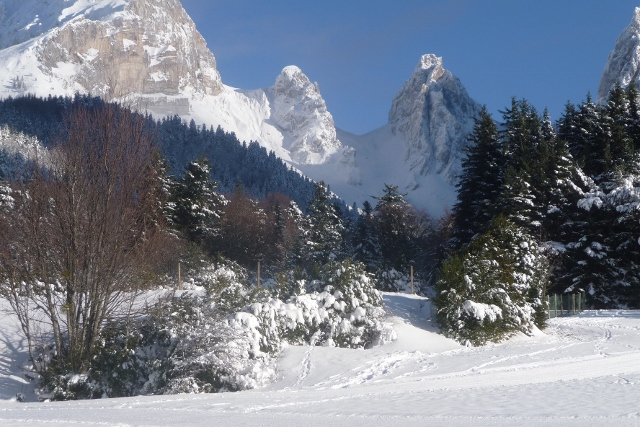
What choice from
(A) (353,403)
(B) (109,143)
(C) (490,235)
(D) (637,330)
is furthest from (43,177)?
(D) (637,330)

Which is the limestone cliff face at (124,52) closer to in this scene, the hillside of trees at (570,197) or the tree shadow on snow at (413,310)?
the hillside of trees at (570,197)

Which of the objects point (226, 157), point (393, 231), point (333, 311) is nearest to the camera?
point (333, 311)

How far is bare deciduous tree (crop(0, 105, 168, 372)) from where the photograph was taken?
45.3 feet

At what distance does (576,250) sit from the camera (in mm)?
30438

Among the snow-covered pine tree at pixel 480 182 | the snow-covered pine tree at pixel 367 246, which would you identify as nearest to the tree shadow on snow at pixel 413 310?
the snow-covered pine tree at pixel 480 182

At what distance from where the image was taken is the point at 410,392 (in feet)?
34.4

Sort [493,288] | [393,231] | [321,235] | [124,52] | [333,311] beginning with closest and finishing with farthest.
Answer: [333,311]
[493,288]
[321,235]
[393,231]
[124,52]

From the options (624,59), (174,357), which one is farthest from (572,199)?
(624,59)

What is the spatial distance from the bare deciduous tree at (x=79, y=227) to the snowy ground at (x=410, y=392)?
181 cm

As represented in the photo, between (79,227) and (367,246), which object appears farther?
(367,246)

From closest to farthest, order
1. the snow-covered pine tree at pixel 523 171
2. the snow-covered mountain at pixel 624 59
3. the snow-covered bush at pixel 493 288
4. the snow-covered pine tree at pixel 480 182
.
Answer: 1. the snow-covered bush at pixel 493 288
2. the snow-covered pine tree at pixel 523 171
3. the snow-covered pine tree at pixel 480 182
4. the snow-covered mountain at pixel 624 59

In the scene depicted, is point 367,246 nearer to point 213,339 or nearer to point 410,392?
point 213,339

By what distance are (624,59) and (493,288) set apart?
135989 mm

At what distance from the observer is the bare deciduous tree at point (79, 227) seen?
13.8 meters
